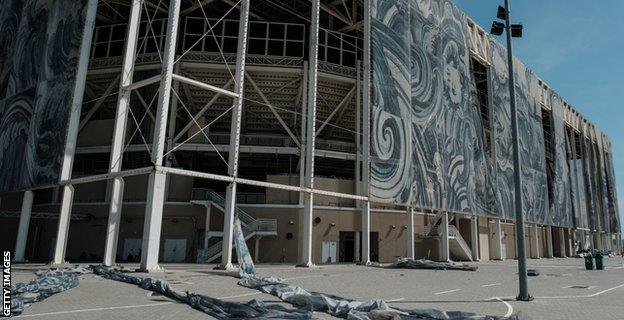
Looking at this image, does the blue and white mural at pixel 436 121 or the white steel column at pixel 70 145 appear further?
the blue and white mural at pixel 436 121

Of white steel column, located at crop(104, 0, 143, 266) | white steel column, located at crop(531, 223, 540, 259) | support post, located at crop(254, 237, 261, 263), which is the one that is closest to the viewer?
white steel column, located at crop(104, 0, 143, 266)

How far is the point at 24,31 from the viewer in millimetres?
31312

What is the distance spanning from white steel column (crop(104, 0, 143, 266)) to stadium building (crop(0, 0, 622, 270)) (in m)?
0.12

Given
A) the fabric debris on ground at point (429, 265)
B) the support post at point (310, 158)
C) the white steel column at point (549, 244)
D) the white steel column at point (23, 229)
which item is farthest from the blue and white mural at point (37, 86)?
the white steel column at point (549, 244)

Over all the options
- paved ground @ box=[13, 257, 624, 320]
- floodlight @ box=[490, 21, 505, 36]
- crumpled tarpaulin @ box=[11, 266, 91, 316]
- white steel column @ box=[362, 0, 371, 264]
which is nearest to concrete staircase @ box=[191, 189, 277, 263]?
white steel column @ box=[362, 0, 371, 264]

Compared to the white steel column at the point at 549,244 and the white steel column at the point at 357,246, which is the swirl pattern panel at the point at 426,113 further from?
the white steel column at the point at 549,244

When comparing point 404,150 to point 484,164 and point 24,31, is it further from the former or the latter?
point 24,31

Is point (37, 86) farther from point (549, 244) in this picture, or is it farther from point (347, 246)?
point (549, 244)

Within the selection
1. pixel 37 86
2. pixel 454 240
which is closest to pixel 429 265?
pixel 454 240

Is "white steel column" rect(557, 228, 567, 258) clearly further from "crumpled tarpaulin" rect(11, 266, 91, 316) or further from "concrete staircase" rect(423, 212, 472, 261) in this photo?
"crumpled tarpaulin" rect(11, 266, 91, 316)

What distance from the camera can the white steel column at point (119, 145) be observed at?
68.8ft

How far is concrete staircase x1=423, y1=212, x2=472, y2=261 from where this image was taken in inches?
1553

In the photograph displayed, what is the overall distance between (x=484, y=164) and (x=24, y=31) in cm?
3821

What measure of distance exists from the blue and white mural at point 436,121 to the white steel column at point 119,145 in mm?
14941
